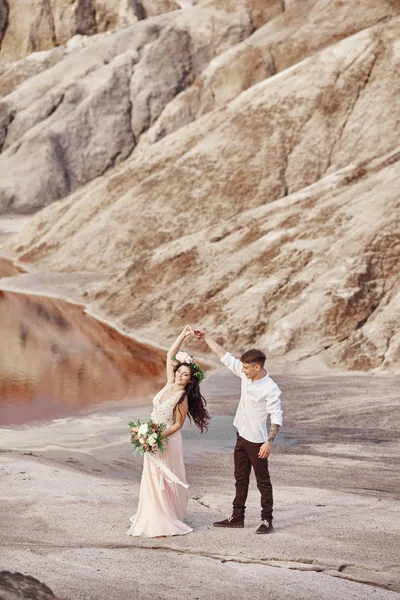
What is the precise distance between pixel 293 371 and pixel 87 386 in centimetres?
540

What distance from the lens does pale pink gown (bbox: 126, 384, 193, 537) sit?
10344mm

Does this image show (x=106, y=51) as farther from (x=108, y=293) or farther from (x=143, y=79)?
(x=108, y=293)

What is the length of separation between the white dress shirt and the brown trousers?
113mm

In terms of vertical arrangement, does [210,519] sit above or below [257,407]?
below

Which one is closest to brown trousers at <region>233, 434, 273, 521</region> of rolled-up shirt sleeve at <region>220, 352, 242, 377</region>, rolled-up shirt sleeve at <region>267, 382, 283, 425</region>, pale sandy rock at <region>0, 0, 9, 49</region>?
rolled-up shirt sleeve at <region>267, 382, 283, 425</region>

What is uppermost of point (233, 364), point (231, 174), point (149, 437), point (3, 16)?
point (3, 16)

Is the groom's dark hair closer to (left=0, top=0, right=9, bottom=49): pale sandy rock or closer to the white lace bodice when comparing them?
the white lace bodice

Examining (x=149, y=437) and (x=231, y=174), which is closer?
(x=149, y=437)

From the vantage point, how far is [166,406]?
10.7 meters

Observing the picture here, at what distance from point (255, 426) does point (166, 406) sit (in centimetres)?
96

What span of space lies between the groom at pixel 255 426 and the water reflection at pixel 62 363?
10664mm

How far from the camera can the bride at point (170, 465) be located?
1037 cm

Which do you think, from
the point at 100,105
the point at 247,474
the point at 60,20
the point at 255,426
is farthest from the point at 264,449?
the point at 60,20

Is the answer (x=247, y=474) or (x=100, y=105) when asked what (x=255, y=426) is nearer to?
(x=247, y=474)
